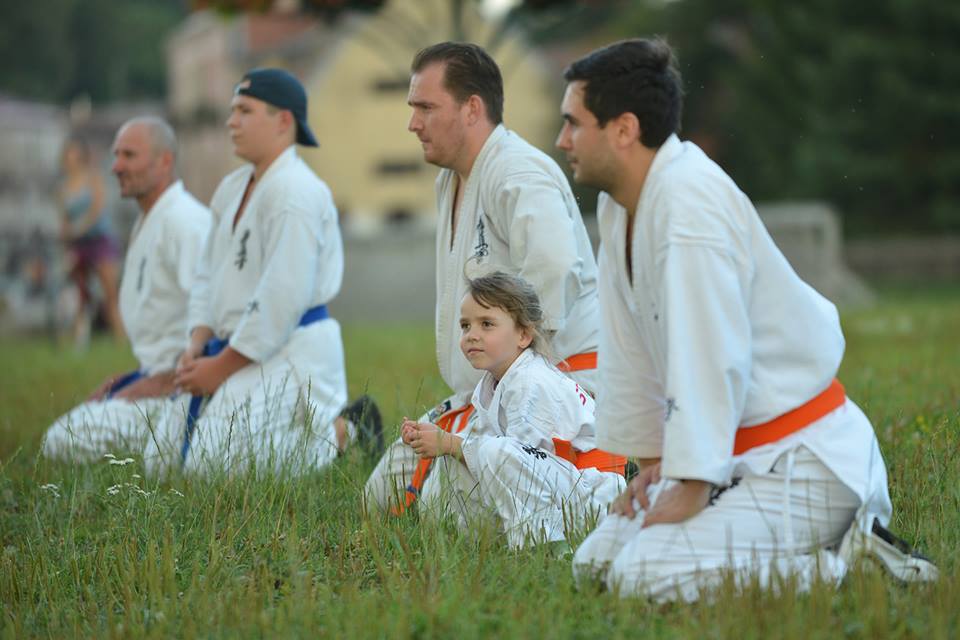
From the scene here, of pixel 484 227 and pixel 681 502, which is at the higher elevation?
pixel 484 227

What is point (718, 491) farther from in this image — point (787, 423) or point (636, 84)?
point (636, 84)

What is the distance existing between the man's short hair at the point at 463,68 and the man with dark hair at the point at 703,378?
1.64 m

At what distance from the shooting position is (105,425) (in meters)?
7.44

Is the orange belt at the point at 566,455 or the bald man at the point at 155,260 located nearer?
the orange belt at the point at 566,455

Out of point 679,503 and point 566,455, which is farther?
point 566,455

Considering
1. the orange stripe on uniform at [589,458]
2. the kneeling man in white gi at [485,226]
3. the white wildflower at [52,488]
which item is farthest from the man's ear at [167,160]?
the orange stripe on uniform at [589,458]

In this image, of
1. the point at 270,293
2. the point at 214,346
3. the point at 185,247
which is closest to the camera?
the point at 270,293

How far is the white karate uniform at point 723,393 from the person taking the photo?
3.78m

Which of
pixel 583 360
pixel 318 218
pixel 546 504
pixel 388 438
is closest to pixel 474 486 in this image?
pixel 546 504

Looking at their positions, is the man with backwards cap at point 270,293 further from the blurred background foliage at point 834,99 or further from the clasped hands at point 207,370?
the blurred background foliage at point 834,99

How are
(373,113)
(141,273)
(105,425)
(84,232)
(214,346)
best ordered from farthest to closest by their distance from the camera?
(373,113), (84,232), (141,273), (105,425), (214,346)

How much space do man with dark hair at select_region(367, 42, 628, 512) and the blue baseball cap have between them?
4.55 feet

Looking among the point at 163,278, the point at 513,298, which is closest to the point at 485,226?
the point at 513,298

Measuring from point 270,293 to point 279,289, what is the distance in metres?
0.05
